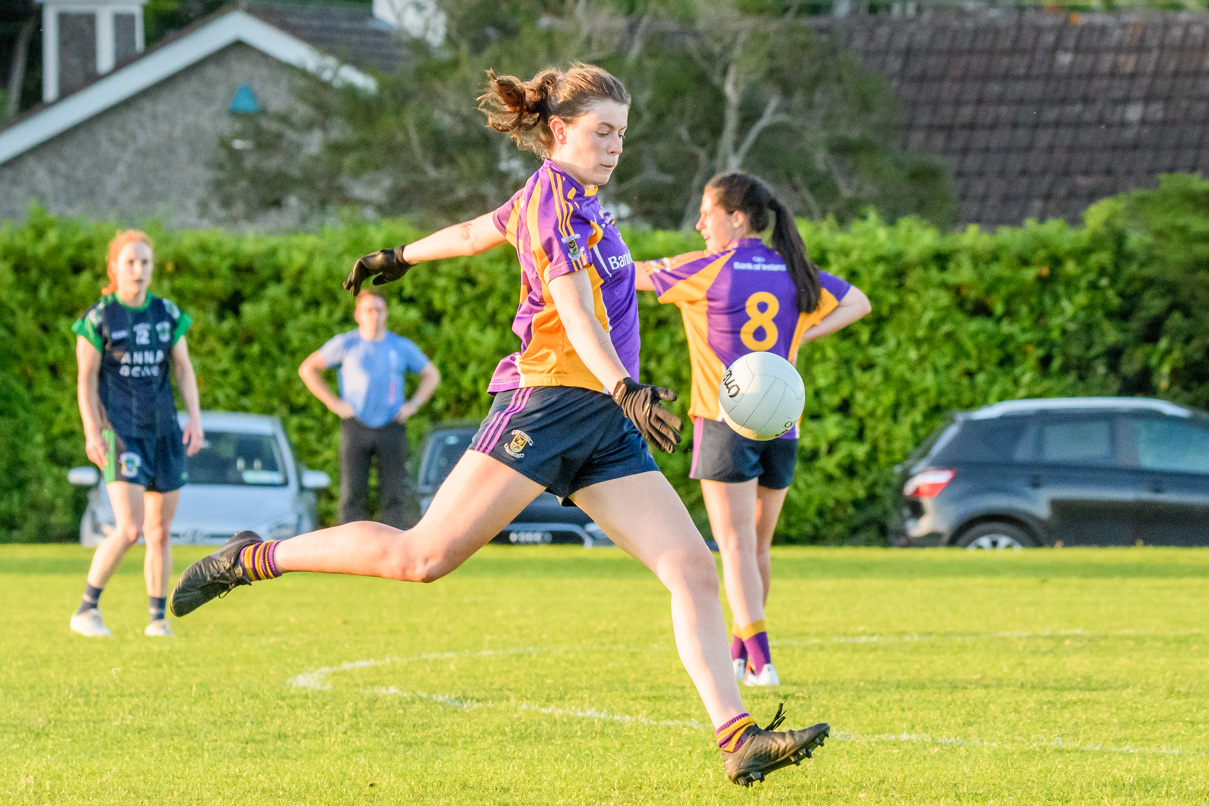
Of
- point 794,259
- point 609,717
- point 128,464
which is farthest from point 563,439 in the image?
point 128,464

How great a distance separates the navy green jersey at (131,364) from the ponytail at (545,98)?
4.36 metres

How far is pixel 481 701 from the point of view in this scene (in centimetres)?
664

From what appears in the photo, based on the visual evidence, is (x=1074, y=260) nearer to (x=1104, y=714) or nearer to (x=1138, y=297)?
(x=1138, y=297)

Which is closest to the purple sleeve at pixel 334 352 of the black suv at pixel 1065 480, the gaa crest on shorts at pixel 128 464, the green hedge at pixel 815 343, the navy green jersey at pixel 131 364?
the green hedge at pixel 815 343

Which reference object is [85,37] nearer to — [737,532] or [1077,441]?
[1077,441]

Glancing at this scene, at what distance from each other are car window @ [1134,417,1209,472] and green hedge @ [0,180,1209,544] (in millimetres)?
2306

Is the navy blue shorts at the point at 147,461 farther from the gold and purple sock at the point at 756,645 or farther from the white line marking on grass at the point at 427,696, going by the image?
the gold and purple sock at the point at 756,645

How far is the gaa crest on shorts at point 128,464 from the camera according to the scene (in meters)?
8.62

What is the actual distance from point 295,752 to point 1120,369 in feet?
44.3

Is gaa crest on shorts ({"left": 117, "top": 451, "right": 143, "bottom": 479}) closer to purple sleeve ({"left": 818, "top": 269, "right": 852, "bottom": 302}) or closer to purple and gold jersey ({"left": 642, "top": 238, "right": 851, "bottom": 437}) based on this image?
purple and gold jersey ({"left": 642, "top": 238, "right": 851, "bottom": 437})

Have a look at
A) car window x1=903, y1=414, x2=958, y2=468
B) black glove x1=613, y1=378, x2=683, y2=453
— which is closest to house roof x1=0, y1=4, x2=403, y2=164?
car window x1=903, y1=414, x2=958, y2=468

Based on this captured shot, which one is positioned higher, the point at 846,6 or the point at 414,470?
the point at 846,6

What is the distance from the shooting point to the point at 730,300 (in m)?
7.13

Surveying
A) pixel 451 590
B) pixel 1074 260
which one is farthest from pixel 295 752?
pixel 1074 260
